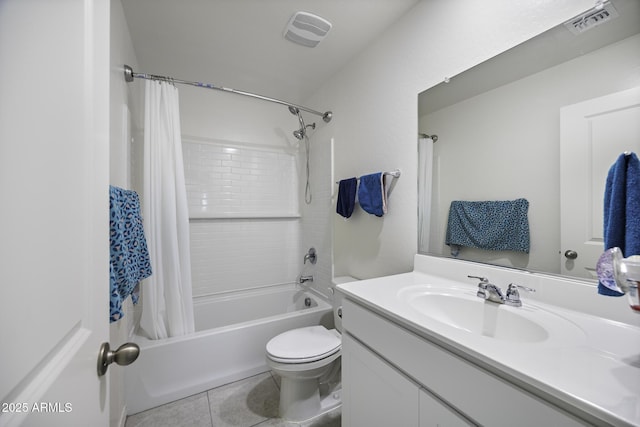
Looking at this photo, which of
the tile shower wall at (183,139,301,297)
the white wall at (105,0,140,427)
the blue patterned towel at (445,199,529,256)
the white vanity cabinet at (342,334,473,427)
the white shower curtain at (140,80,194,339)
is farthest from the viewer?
the tile shower wall at (183,139,301,297)

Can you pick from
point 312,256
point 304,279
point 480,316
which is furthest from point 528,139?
point 304,279

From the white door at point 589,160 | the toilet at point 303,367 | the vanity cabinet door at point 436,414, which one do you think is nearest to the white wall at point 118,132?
the toilet at point 303,367

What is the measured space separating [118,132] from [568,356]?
1.99m

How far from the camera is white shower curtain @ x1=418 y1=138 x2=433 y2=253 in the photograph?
1.36 meters

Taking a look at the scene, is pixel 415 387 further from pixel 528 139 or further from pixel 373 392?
pixel 528 139

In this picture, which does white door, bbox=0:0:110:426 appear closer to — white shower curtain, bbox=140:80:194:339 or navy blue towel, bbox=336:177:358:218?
white shower curtain, bbox=140:80:194:339

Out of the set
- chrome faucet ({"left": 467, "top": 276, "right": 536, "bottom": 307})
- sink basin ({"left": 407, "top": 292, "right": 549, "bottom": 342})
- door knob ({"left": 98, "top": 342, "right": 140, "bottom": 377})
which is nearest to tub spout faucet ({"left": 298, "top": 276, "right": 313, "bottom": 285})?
sink basin ({"left": 407, "top": 292, "right": 549, "bottom": 342})

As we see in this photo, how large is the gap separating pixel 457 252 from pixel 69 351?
4.46ft

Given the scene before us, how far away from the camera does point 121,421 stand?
129 centimetres

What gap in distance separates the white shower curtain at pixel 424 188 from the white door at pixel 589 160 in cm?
55

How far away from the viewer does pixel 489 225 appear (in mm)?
1096

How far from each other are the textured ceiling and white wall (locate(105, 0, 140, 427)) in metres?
0.21

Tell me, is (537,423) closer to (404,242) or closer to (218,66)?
(404,242)

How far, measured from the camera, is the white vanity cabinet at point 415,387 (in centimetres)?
52
